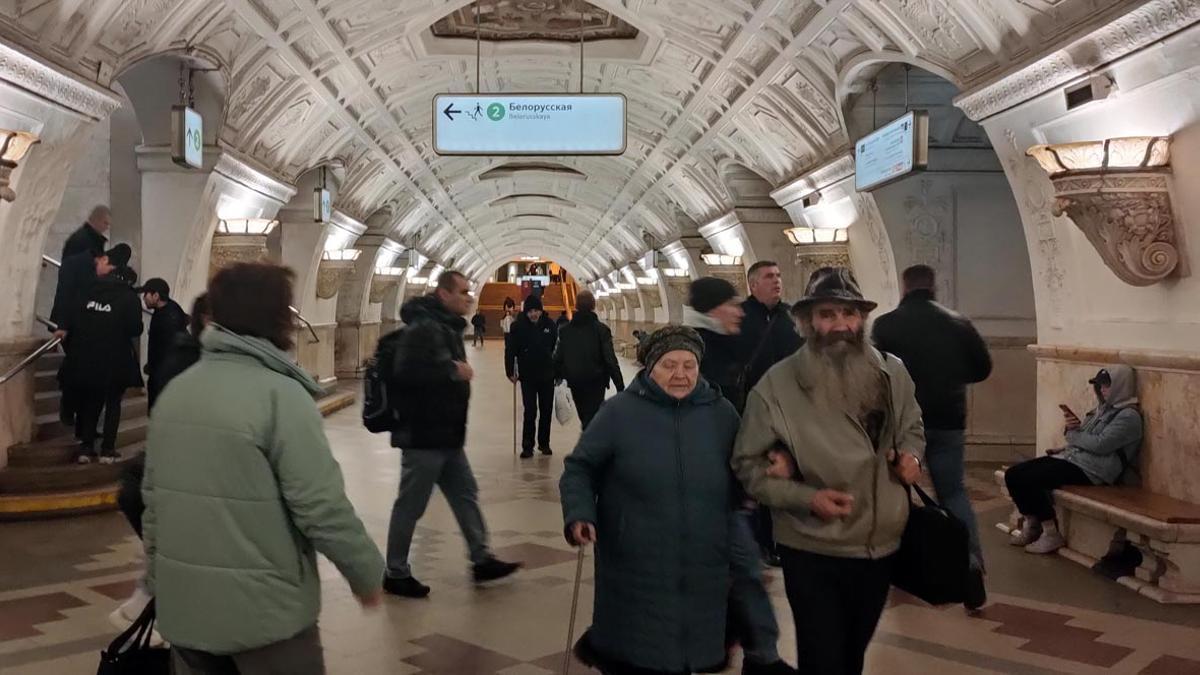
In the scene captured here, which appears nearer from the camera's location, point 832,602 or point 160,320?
point 832,602

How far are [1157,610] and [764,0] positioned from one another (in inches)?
244

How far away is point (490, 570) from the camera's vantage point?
5.21 meters

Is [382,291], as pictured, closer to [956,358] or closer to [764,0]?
[764,0]

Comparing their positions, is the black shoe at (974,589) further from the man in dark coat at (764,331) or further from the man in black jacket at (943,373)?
the man in black jacket at (943,373)

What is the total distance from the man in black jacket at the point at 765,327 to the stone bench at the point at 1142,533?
2021mm

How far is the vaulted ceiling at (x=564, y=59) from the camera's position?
22.7 ft

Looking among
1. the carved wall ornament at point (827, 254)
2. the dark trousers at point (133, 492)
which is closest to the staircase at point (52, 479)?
the dark trousers at point (133, 492)

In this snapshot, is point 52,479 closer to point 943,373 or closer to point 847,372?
point 943,373

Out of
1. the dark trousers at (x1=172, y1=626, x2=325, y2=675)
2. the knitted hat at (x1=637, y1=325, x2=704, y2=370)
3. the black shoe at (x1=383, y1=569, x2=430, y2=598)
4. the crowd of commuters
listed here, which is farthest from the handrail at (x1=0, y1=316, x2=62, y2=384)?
the knitted hat at (x1=637, y1=325, x2=704, y2=370)

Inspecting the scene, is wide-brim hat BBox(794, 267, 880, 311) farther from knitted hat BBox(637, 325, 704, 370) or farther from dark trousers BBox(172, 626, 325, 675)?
dark trousers BBox(172, 626, 325, 675)

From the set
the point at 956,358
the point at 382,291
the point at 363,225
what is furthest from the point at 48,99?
the point at 382,291

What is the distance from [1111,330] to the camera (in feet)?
20.9

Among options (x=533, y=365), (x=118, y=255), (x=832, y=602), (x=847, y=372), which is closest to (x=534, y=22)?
(x=533, y=365)

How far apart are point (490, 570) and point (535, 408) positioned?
4.76 m
